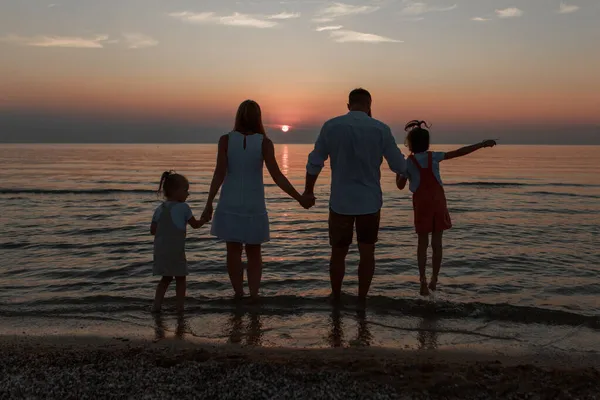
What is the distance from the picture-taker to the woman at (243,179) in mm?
5219

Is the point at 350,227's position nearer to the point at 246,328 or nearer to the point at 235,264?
the point at 235,264

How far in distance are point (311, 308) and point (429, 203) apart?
2.00 m

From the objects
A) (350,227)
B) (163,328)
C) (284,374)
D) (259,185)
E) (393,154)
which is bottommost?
(163,328)

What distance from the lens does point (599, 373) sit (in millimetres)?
3623

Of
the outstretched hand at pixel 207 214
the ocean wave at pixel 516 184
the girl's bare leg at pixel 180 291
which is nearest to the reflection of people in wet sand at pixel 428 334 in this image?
the outstretched hand at pixel 207 214

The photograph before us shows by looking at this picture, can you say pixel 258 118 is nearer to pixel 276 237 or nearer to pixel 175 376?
pixel 175 376

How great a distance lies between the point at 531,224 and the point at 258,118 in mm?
10180

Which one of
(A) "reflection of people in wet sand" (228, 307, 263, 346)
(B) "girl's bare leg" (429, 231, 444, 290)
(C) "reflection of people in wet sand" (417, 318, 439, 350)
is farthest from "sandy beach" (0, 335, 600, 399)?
(B) "girl's bare leg" (429, 231, 444, 290)

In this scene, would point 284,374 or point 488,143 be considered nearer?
point 284,374

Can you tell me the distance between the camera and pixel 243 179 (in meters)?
5.24

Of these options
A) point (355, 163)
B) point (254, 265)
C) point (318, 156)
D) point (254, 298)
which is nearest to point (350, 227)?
point (355, 163)

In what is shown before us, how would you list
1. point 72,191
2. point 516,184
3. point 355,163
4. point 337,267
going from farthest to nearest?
1. point 516,184
2. point 72,191
3. point 337,267
4. point 355,163

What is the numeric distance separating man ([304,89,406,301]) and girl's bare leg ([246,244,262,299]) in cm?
90

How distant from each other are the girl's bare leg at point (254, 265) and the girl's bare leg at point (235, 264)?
0.11 meters
